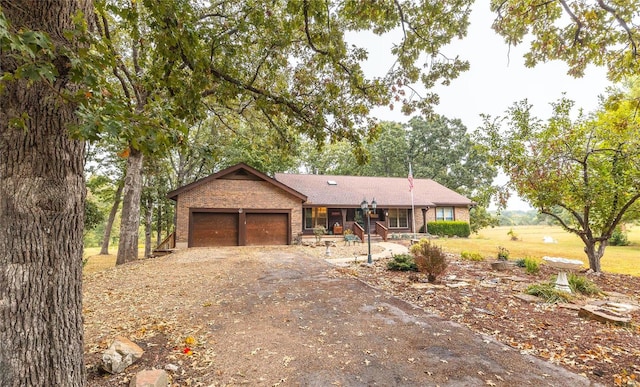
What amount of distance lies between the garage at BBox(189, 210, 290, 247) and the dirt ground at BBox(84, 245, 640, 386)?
8.45 metres

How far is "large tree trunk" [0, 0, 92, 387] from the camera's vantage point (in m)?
2.37

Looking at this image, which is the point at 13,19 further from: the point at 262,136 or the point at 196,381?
the point at 262,136

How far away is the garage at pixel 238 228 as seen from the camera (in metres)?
16.1

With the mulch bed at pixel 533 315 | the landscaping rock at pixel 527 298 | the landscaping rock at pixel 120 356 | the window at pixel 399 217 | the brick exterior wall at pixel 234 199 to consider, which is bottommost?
the mulch bed at pixel 533 315

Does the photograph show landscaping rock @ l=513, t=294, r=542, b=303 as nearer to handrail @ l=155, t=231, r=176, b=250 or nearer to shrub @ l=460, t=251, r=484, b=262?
shrub @ l=460, t=251, r=484, b=262

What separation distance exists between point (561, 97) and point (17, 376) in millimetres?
13162

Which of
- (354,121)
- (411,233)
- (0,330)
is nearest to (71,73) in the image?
(0,330)

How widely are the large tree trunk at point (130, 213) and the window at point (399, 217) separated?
1842 centimetres

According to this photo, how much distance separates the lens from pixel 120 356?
132 inches

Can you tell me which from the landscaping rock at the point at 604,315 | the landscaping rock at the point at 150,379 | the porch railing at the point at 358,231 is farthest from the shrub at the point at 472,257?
the landscaping rock at the point at 150,379

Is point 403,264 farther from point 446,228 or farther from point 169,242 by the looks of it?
point 446,228

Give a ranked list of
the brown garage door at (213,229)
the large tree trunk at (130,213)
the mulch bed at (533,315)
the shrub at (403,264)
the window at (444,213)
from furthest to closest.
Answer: the window at (444,213) < the brown garage door at (213,229) < the large tree trunk at (130,213) < the shrub at (403,264) < the mulch bed at (533,315)

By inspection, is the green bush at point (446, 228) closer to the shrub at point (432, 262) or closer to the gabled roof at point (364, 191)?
the gabled roof at point (364, 191)

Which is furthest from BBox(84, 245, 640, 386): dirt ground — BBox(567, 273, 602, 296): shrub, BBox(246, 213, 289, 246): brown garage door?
BBox(246, 213, 289, 246): brown garage door
